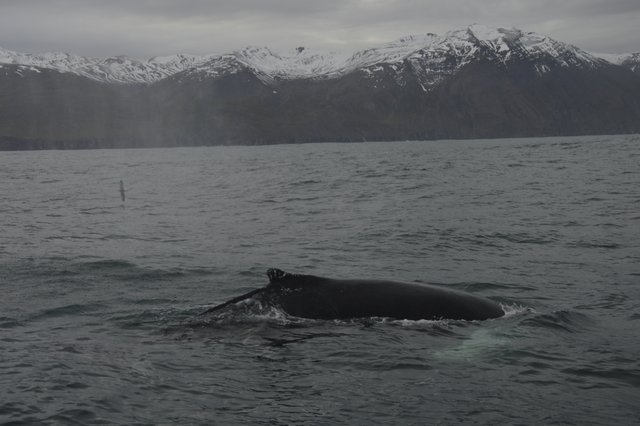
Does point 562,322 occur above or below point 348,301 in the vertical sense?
below

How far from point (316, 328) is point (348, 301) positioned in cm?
82

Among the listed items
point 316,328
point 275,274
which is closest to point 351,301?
point 316,328

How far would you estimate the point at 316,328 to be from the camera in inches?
468

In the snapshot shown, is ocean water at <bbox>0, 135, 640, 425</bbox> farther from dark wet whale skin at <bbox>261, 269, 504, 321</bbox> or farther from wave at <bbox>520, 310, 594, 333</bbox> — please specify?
dark wet whale skin at <bbox>261, 269, 504, 321</bbox>

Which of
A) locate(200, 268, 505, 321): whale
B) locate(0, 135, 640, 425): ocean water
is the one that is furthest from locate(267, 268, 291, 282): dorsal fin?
locate(0, 135, 640, 425): ocean water

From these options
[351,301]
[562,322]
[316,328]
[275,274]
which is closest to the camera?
[316,328]

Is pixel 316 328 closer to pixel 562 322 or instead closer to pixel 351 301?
pixel 351 301

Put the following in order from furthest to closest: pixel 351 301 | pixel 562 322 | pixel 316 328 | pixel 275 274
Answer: pixel 562 322 < pixel 351 301 < pixel 275 274 < pixel 316 328

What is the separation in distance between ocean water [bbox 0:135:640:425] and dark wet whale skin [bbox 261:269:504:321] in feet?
0.70

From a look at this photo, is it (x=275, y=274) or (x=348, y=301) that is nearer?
(x=275, y=274)

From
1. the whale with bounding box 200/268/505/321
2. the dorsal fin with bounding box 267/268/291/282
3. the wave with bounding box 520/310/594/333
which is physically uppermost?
the dorsal fin with bounding box 267/268/291/282

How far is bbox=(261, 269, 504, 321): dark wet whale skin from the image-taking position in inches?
484

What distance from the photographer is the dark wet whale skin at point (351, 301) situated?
12.3m

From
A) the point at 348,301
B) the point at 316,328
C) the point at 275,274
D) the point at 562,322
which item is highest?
the point at 275,274
